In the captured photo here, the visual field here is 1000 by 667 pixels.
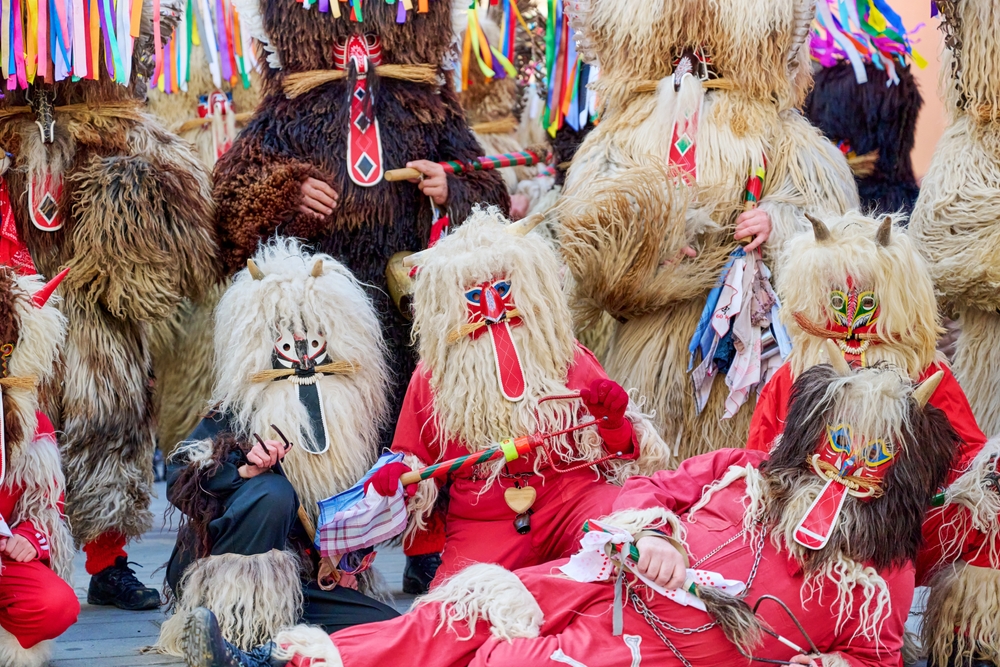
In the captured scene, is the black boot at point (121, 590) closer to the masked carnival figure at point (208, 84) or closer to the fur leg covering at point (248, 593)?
the fur leg covering at point (248, 593)

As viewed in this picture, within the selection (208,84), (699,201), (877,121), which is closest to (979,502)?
(699,201)

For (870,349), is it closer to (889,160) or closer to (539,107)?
(889,160)

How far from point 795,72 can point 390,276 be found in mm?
1249

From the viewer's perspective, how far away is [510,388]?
2.67 metres

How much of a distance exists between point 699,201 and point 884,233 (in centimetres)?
63

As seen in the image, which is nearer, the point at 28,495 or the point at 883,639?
the point at 883,639

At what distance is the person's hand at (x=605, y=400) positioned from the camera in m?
2.56

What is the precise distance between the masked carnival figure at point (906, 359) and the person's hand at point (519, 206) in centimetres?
182

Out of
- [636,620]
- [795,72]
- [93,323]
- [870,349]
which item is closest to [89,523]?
[93,323]

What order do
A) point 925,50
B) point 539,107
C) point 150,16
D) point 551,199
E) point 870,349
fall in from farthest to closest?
point 925,50, point 539,107, point 551,199, point 150,16, point 870,349

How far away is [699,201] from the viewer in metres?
3.13

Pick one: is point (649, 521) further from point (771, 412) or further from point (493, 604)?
point (771, 412)

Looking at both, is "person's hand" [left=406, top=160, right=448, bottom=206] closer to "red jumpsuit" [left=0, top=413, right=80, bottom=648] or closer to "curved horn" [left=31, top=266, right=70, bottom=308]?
"curved horn" [left=31, top=266, right=70, bottom=308]

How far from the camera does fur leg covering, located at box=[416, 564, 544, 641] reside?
2.34 meters
